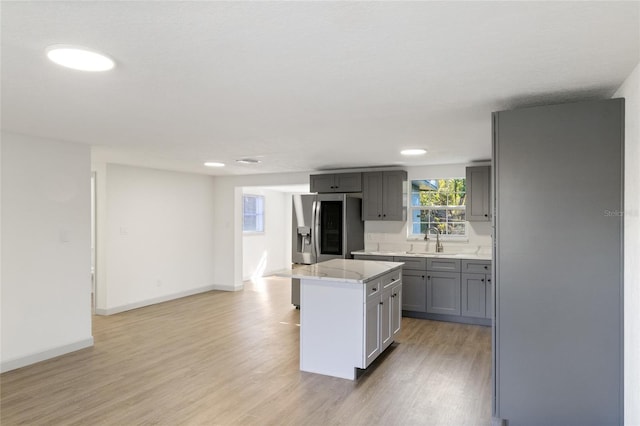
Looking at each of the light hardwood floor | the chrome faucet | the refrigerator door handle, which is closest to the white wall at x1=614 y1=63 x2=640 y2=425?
the light hardwood floor

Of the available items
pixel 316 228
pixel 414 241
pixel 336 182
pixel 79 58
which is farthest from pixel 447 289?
pixel 79 58

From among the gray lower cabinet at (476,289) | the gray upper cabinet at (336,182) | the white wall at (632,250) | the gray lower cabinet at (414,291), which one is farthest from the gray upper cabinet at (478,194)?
the white wall at (632,250)

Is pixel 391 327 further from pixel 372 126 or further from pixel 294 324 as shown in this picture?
pixel 372 126

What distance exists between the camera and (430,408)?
298cm

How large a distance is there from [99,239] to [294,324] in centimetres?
304

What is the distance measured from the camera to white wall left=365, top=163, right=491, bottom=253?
5.82 m

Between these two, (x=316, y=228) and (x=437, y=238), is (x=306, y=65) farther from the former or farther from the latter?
(x=437, y=238)

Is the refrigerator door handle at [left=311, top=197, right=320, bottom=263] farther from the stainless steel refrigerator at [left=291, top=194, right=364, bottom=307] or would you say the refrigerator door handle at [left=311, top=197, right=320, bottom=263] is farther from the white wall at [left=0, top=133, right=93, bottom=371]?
the white wall at [left=0, top=133, right=93, bottom=371]

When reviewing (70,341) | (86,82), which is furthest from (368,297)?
(70,341)

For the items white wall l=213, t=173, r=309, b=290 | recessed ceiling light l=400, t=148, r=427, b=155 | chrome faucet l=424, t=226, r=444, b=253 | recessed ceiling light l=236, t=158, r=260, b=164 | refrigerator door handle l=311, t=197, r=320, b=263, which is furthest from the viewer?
white wall l=213, t=173, r=309, b=290

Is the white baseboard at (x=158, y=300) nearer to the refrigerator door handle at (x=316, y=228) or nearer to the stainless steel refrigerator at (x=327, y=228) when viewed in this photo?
the stainless steel refrigerator at (x=327, y=228)

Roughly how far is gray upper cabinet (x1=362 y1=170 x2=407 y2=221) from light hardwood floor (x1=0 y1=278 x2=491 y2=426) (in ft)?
5.82

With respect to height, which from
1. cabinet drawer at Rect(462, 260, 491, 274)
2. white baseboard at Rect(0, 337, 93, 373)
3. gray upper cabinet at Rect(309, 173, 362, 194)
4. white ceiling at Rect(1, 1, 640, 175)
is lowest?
white baseboard at Rect(0, 337, 93, 373)

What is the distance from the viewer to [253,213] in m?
9.53
